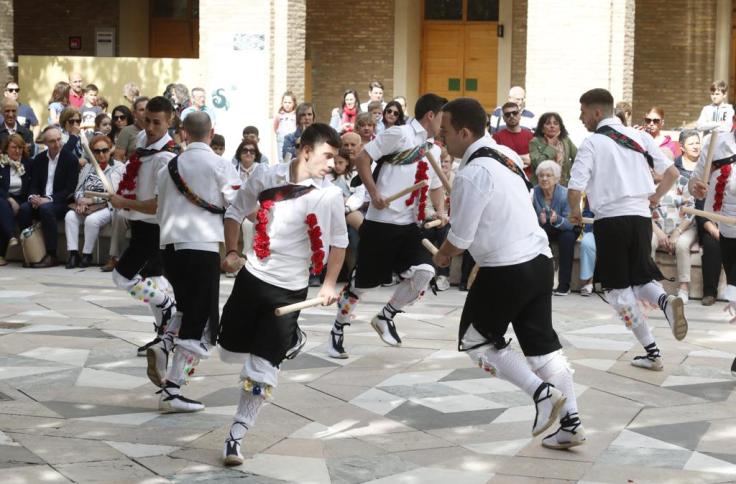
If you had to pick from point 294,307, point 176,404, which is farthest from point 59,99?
point 294,307

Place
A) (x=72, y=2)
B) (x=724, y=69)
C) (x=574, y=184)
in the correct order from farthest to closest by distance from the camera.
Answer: (x=72, y=2) < (x=724, y=69) < (x=574, y=184)

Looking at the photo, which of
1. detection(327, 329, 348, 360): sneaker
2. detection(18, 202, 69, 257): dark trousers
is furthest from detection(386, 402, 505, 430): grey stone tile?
detection(18, 202, 69, 257): dark trousers

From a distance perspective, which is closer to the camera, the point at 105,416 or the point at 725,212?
the point at 105,416

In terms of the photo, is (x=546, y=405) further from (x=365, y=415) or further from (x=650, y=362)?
(x=650, y=362)

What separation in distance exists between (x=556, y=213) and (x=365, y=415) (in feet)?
20.3

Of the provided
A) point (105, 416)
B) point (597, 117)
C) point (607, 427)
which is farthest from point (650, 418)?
point (105, 416)

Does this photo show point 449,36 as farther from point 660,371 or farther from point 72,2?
point 660,371

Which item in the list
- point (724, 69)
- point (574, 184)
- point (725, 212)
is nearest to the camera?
point (574, 184)

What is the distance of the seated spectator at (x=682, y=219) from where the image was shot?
1332 cm

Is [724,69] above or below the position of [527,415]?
above

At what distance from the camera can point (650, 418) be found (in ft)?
26.1

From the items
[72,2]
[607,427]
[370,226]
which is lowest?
[607,427]

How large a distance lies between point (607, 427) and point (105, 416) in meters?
2.99

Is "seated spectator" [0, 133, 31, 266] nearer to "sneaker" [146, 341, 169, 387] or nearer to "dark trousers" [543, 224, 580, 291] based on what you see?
"dark trousers" [543, 224, 580, 291]
